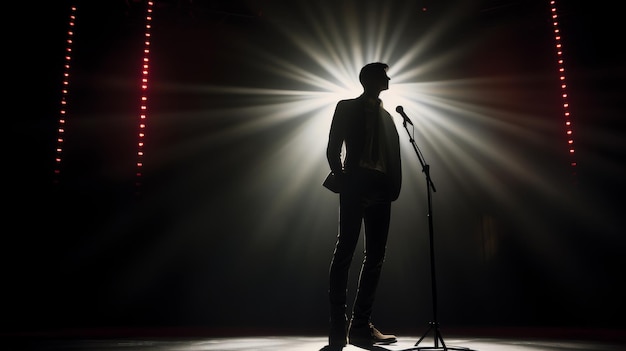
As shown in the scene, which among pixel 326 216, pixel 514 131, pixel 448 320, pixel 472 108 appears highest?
pixel 472 108

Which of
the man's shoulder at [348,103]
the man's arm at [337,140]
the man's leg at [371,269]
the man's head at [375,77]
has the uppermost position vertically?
the man's head at [375,77]

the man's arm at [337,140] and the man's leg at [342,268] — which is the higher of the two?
the man's arm at [337,140]

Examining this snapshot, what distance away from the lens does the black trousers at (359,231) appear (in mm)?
1948

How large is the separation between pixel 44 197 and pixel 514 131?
14.8 ft

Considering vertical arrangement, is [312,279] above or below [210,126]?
below

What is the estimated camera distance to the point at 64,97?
13.3 feet

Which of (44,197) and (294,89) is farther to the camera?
(294,89)

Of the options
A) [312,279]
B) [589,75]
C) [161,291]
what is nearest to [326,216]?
[312,279]

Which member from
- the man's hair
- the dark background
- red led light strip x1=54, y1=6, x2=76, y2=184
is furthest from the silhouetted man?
red led light strip x1=54, y1=6, x2=76, y2=184

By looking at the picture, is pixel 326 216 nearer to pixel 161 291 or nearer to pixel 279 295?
pixel 279 295

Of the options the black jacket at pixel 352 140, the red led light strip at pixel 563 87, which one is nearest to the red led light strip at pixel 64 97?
the black jacket at pixel 352 140

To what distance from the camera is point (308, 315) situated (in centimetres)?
403

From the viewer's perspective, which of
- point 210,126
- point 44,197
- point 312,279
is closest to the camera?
point 44,197

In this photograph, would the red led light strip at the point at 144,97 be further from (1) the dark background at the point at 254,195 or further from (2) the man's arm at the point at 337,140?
(2) the man's arm at the point at 337,140
